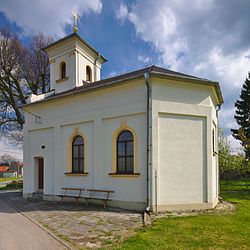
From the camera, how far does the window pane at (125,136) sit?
12.5 m

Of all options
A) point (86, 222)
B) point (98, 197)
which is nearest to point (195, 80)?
point (98, 197)

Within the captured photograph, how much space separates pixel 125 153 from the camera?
12633 mm

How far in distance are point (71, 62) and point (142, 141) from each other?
1028 cm

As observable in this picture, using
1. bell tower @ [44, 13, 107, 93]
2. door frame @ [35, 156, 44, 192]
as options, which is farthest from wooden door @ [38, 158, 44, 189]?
bell tower @ [44, 13, 107, 93]

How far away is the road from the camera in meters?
6.78

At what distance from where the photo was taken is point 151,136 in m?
11.5

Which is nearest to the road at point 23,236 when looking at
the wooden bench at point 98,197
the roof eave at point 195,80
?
the wooden bench at point 98,197

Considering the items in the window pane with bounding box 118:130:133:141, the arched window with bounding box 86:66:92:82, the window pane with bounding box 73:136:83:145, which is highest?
the arched window with bounding box 86:66:92:82

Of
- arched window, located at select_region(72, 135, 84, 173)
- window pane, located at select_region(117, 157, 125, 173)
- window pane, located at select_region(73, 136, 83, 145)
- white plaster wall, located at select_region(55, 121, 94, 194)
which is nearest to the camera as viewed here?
window pane, located at select_region(117, 157, 125, 173)

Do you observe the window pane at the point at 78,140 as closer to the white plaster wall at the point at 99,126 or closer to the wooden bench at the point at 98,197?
the white plaster wall at the point at 99,126

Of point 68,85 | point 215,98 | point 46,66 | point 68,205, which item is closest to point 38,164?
point 68,205

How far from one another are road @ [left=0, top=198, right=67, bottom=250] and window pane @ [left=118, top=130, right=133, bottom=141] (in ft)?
18.3

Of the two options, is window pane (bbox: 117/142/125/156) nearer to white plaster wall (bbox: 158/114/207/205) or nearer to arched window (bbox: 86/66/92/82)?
white plaster wall (bbox: 158/114/207/205)

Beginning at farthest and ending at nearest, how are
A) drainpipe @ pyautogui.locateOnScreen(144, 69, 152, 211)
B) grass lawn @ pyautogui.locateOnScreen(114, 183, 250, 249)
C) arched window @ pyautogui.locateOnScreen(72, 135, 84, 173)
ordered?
1. arched window @ pyautogui.locateOnScreen(72, 135, 84, 173)
2. drainpipe @ pyautogui.locateOnScreen(144, 69, 152, 211)
3. grass lawn @ pyautogui.locateOnScreen(114, 183, 250, 249)
